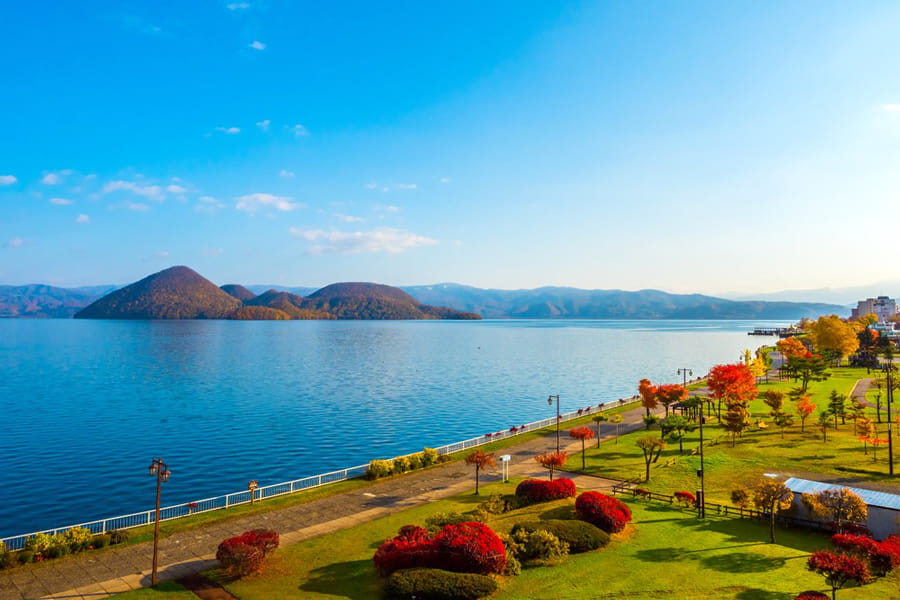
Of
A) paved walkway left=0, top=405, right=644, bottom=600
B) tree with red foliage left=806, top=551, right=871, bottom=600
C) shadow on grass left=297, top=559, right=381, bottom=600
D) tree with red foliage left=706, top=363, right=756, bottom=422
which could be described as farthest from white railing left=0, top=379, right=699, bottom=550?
tree with red foliage left=806, top=551, right=871, bottom=600

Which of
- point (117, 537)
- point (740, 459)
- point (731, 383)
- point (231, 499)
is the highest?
point (731, 383)

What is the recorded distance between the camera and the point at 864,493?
30.8 meters

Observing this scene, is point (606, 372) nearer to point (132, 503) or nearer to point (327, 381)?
point (327, 381)

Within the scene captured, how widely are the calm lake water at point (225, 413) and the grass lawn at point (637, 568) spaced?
78.3ft

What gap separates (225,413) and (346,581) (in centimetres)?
6470

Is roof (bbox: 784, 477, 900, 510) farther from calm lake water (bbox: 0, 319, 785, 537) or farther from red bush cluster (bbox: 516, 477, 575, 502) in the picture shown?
calm lake water (bbox: 0, 319, 785, 537)

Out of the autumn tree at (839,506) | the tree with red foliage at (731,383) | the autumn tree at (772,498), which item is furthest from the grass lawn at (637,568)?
the tree with red foliage at (731,383)

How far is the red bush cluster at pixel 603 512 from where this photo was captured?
96.0 ft

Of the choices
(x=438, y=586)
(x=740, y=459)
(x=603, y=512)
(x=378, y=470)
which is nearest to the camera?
(x=438, y=586)

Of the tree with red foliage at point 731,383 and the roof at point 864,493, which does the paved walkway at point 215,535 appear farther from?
the tree with red foliage at point 731,383

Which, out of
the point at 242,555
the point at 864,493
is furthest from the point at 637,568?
the point at 242,555

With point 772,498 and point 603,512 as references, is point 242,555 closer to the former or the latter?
point 603,512

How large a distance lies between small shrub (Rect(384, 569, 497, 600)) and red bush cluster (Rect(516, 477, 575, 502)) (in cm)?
1400

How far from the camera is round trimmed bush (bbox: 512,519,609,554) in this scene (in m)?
27.2
